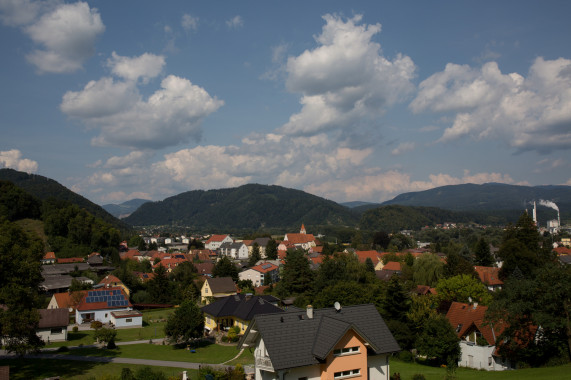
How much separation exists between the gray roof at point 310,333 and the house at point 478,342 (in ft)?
38.1

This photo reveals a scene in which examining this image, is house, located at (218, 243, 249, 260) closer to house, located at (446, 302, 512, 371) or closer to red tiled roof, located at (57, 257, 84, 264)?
red tiled roof, located at (57, 257, 84, 264)

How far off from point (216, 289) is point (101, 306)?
1505 cm

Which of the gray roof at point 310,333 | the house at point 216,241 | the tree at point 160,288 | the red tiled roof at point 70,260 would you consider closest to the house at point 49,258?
the red tiled roof at point 70,260

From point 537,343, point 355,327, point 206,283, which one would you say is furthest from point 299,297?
point 355,327

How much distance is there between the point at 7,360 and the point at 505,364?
35.1 m

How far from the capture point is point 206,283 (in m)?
58.8

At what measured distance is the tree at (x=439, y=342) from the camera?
27250 mm

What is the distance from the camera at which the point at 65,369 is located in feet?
90.5

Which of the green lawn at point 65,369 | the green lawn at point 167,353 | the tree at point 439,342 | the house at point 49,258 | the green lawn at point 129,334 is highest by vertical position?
the house at point 49,258

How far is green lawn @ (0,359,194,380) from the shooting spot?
25602 millimetres

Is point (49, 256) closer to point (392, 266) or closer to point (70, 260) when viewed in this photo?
point (70, 260)

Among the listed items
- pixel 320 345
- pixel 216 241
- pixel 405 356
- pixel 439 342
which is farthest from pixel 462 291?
pixel 216 241

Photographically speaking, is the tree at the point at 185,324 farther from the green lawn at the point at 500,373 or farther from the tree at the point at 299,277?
the tree at the point at 299,277

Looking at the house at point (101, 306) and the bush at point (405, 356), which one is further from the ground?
the house at point (101, 306)
